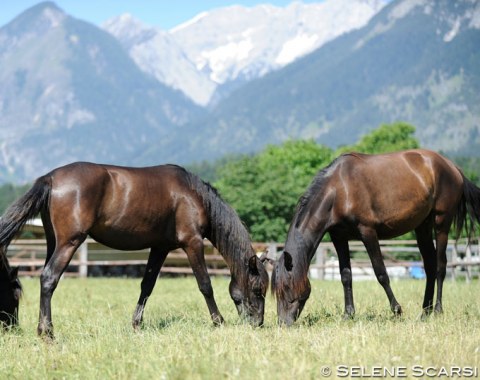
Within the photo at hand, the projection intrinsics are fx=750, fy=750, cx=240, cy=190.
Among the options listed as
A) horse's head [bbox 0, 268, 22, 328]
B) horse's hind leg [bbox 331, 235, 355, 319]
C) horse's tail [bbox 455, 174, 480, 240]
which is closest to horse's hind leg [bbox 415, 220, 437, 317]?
horse's tail [bbox 455, 174, 480, 240]

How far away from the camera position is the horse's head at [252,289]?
932 cm

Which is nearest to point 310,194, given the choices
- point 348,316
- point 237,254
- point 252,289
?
point 237,254

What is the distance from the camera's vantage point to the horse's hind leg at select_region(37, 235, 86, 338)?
8.12 metres

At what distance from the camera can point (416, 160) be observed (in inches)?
399

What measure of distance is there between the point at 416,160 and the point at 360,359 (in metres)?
4.79

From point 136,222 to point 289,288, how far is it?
1.99m

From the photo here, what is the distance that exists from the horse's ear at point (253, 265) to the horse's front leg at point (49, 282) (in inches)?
88.5

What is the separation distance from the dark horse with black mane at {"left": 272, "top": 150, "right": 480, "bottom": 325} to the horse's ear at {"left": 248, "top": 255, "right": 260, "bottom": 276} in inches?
13.3

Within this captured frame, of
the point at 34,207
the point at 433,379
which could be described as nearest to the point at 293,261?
the point at 34,207

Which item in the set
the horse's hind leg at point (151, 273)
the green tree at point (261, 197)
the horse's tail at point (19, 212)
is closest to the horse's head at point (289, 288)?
the horse's hind leg at point (151, 273)

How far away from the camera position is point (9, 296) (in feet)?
30.9

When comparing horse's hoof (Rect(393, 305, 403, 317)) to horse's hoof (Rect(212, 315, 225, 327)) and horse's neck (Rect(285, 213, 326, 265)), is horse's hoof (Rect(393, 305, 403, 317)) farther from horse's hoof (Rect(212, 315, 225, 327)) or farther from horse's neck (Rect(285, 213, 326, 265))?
horse's hoof (Rect(212, 315, 225, 327))

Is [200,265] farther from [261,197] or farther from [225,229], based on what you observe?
[261,197]

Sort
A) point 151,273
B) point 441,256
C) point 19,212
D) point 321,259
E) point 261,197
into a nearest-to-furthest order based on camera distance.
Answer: point 19,212 → point 151,273 → point 441,256 → point 321,259 → point 261,197
